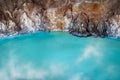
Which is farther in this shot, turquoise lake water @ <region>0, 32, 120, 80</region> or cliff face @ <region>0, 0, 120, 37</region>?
cliff face @ <region>0, 0, 120, 37</region>

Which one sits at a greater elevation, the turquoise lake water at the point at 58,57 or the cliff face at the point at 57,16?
the cliff face at the point at 57,16

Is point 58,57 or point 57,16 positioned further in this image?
point 57,16

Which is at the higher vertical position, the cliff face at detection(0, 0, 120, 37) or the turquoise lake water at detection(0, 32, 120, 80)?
the cliff face at detection(0, 0, 120, 37)

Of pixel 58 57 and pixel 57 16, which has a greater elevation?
pixel 57 16

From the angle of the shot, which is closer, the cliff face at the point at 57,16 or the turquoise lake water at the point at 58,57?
the turquoise lake water at the point at 58,57
